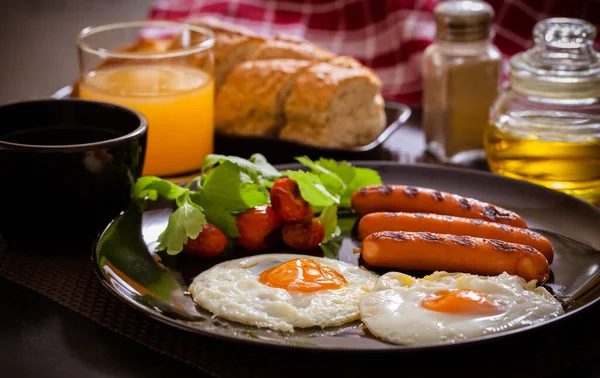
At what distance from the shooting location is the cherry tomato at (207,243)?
2.29m

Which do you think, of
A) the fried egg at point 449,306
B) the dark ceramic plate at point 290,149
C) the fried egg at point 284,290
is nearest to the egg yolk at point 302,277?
the fried egg at point 284,290

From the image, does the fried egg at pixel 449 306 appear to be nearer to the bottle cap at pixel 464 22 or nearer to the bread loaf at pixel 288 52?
the bottle cap at pixel 464 22

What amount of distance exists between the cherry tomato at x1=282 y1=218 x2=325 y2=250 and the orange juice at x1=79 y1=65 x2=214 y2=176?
974mm

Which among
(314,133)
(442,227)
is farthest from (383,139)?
(442,227)

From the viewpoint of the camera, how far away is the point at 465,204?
248 cm

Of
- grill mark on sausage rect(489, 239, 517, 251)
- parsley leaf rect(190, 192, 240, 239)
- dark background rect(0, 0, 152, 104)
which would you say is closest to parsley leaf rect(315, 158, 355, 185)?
parsley leaf rect(190, 192, 240, 239)

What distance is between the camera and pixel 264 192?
249 cm

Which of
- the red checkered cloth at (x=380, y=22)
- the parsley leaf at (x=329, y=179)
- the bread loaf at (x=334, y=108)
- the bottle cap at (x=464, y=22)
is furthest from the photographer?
the red checkered cloth at (x=380, y=22)

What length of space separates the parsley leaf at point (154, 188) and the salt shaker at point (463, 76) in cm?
130

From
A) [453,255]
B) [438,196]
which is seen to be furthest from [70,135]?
[453,255]

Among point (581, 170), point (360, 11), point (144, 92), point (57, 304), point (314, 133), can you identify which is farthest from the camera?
point (360, 11)

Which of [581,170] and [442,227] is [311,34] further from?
[442,227]

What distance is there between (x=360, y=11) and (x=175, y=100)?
1.98m

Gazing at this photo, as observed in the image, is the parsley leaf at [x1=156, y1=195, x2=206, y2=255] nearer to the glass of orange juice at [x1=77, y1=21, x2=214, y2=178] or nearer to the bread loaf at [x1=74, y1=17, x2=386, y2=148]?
the glass of orange juice at [x1=77, y1=21, x2=214, y2=178]
